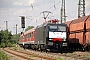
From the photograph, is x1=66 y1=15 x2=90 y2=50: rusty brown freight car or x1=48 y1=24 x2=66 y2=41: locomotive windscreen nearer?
x1=66 y1=15 x2=90 y2=50: rusty brown freight car

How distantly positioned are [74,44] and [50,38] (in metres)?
4.70

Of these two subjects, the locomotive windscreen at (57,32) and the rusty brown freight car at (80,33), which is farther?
the locomotive windscreen at (57,32)

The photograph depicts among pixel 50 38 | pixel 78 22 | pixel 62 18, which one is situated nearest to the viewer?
pixel 50 38

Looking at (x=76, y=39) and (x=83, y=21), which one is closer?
(x=83, y=21)

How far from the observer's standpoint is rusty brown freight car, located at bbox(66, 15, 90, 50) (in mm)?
25375

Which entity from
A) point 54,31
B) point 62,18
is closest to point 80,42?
point 54,31

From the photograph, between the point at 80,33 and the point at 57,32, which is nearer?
the point at 57,32

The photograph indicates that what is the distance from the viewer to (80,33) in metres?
27.1

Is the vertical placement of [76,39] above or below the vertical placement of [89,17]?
below

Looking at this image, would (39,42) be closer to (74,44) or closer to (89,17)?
(74,44)

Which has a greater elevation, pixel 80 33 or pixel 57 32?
pixel 57 32

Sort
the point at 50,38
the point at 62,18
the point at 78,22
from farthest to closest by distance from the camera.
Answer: the point at 62,18
the point at 78,22
the point at 50,38

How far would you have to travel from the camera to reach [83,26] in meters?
26.2

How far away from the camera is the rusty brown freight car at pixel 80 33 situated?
25.4 m
